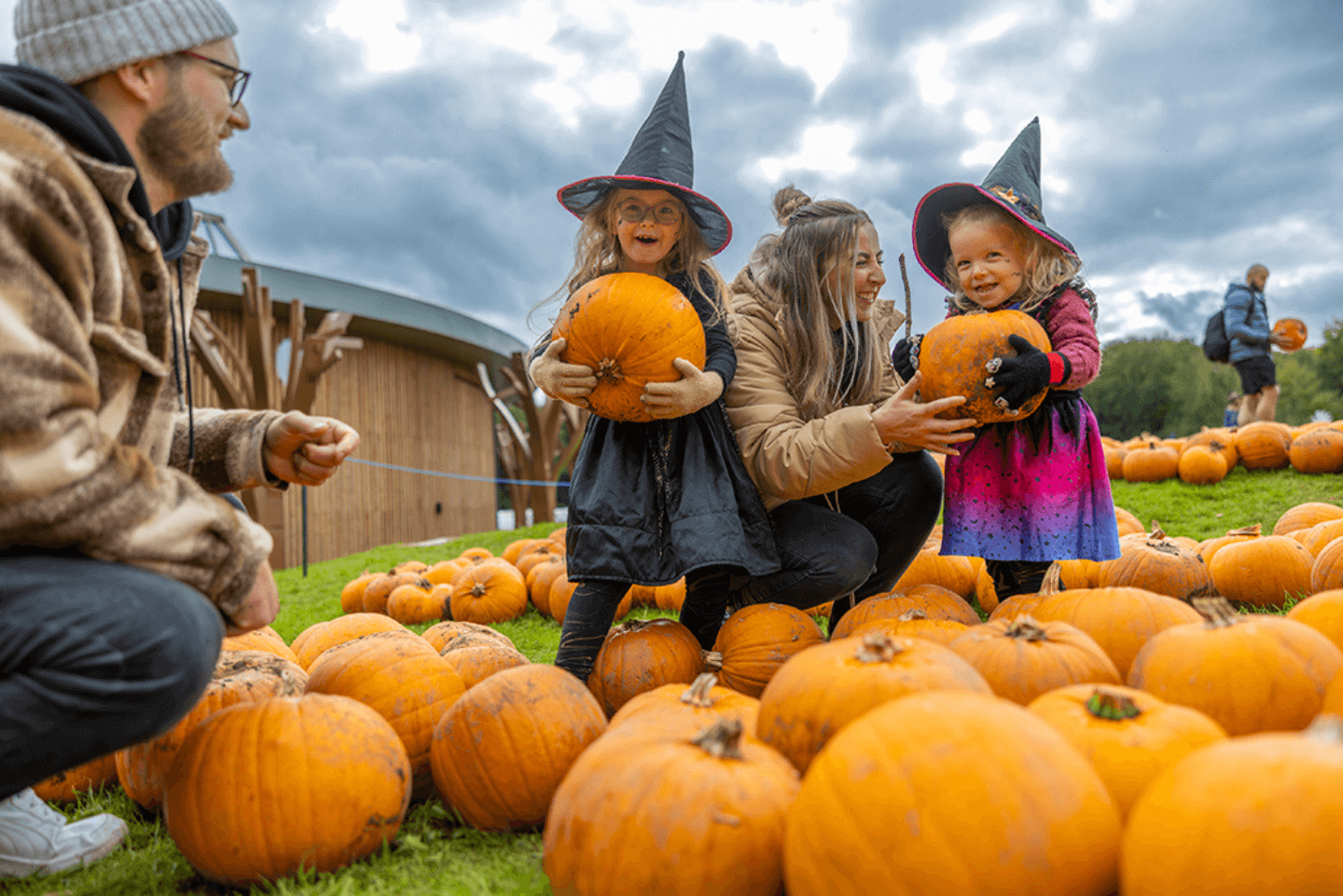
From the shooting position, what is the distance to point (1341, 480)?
606cm

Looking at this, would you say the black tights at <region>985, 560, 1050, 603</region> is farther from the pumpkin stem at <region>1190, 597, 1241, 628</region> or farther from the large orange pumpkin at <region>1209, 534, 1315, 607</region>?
the pumpkin stem at <region>1190, 597, 1241, 628</region>

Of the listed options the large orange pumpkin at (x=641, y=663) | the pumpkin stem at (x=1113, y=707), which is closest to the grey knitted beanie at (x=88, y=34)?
the large orange pumpkin at (x=641, y=663)

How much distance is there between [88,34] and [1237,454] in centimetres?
808

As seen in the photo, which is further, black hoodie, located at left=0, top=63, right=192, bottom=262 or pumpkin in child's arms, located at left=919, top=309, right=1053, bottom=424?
pumpkin in child's arms, located at left=919, top=309, right=1053, bottom=424

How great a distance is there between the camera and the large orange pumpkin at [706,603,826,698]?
91.8 inches

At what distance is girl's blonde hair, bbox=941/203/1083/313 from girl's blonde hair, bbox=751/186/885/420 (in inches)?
17.1

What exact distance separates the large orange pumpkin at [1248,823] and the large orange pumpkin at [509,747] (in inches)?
47.5

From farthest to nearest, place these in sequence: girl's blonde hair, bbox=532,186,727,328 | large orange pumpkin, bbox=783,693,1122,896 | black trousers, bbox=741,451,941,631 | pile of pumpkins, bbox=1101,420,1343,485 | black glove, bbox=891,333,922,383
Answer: pile of pumpkins, bbox=1101,420,1343,485, black glove, bbox=891,333,922,383, girl's blonde hair, bbox=532,186,727,328, black trousers, bbox=741,451,941,631, large orange pumpkin, bbox=783,693,1122,896

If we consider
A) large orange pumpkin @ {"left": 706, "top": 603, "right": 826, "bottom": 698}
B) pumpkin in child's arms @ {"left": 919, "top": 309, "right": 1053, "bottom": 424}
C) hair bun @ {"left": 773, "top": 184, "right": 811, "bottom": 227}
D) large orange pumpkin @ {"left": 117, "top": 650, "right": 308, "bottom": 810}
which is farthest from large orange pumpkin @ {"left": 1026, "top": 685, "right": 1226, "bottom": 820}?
hair bun @ {"left": 773, "top": 184, "right": 811, "bottom": 227}

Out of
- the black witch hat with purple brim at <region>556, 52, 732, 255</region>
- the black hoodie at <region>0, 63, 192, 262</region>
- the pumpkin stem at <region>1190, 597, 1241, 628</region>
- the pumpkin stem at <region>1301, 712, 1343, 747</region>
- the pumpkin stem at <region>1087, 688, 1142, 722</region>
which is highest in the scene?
the black witch hat with purple brim at <region>556, 52, 732, 255</region>

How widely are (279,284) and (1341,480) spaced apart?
571 inches

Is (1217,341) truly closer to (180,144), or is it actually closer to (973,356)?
(973,356)

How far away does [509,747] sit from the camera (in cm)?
188

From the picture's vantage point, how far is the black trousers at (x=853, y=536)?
285 centimetres
